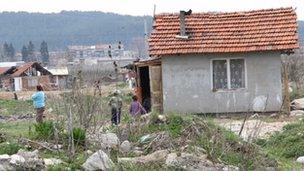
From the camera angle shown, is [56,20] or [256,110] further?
[56,20]

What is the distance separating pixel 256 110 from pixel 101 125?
390 inches

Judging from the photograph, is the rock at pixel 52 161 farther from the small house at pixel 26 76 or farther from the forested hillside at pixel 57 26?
the forested hillside at pixel 57 26

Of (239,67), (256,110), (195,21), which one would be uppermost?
(195,21)

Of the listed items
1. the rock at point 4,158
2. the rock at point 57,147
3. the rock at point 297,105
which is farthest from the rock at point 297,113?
the rock at point 4,158

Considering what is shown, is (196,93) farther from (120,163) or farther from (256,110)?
(120,163)

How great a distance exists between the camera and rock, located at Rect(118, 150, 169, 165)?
34.1ft

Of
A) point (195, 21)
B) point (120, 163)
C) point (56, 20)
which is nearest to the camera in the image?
point (120, 163)

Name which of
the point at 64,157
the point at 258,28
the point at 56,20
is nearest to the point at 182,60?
the point at 258,28

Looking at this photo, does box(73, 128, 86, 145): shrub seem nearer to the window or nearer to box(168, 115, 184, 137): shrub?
box(168, 115, 184, 137): shrub

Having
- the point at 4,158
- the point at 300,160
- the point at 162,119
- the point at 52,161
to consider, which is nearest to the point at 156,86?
the point at 162,119

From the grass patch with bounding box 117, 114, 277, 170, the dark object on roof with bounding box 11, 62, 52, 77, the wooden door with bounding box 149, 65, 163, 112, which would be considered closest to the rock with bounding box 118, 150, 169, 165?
the grass patch with bounding box 117, 114, 277, 170

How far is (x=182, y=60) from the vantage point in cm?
2277

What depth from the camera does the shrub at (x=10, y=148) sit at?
1134 cm

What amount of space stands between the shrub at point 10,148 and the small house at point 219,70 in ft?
37.4
